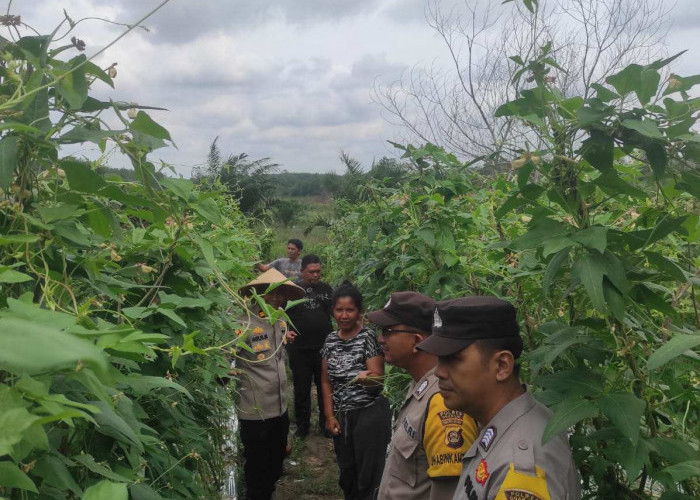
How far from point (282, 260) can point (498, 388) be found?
7838 mm

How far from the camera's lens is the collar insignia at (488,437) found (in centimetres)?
189

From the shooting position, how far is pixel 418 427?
2.52 metres

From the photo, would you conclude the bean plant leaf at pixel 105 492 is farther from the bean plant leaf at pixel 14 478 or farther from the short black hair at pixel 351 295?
the short black hair at pixel 351 295

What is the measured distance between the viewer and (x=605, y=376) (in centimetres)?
170

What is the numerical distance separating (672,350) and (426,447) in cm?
137

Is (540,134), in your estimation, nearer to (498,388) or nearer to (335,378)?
(498,388)

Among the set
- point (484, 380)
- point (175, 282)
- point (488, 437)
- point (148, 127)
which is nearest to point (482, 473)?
point (488, 437)

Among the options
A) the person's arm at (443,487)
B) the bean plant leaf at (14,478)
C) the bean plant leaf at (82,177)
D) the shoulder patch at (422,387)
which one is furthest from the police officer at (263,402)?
the bean plant leaf at (14,478)

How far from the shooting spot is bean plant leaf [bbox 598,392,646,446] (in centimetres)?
144

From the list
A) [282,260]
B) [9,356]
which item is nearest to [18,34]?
[9,356]

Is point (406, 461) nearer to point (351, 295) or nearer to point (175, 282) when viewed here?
point (175, 282)

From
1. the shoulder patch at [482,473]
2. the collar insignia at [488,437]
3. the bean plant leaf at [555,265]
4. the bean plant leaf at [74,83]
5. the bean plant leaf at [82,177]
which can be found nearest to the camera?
the bean plant leaf at [74,83]

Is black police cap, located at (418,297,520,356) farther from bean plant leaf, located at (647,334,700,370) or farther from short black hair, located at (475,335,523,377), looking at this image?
bean plant leaf, located at (647,334,700,370)

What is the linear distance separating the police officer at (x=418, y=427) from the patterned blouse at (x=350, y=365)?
119cm
